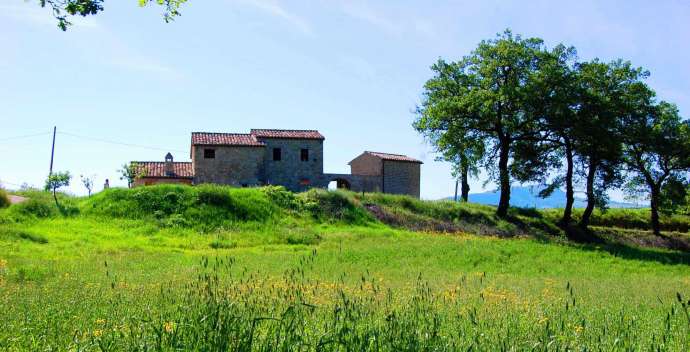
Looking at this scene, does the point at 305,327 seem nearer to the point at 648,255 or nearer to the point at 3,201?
the point at 648,255

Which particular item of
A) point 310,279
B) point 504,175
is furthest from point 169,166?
point 310,279

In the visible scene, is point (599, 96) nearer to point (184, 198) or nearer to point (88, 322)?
point (184, 198)

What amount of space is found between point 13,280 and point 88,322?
25.1 ft

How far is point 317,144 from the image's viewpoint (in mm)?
58781

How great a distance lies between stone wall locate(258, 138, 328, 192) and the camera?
5738cm

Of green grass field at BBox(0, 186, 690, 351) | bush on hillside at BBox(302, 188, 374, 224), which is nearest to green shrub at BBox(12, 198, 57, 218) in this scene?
green grass field at BBox(0, 186, 690, 351)

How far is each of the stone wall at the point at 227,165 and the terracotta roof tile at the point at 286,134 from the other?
2587 millimetres

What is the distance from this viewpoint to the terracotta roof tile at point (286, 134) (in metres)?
58.0

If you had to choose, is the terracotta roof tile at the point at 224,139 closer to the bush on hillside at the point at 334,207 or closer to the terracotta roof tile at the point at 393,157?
the terracotta roof tile at the point at 393,157

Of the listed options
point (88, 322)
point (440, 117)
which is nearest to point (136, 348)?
point (88, 322)

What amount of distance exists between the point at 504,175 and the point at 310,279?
106 feet

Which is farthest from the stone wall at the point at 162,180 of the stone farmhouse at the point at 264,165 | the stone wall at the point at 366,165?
the stone wall at the point at 366,165

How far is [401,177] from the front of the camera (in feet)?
207

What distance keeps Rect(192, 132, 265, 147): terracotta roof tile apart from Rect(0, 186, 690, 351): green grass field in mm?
15561
